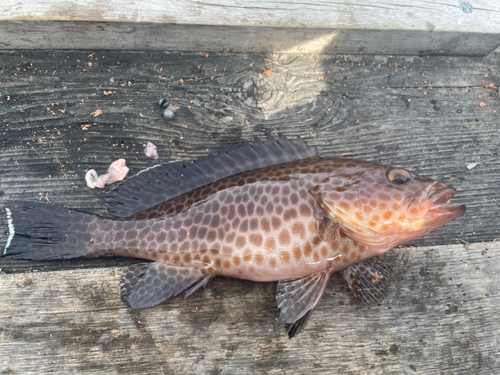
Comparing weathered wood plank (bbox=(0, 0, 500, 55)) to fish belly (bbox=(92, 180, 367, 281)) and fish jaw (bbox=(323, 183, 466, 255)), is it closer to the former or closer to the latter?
fish belly (bbox=(92, 180, 367, 281))

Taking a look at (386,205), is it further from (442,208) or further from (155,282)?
(155,282)

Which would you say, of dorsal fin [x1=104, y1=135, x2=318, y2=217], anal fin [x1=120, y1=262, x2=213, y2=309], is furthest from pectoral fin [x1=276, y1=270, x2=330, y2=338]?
dorsal fin [x1=104, y1=135, x2=318, y2=217]

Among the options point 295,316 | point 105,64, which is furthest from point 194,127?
point 295,316

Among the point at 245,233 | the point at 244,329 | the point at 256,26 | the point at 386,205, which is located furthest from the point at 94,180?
the point at 386,205

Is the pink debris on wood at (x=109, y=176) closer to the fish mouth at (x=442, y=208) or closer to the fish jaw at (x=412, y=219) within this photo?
the fish jaw at (x=412, y=219)

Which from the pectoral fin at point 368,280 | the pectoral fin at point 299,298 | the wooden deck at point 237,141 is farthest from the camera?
the pectoral fin at point 368,280

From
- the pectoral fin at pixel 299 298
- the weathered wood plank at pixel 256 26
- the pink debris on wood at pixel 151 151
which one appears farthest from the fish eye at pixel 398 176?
the pink debris on wood at pixel 151 151
